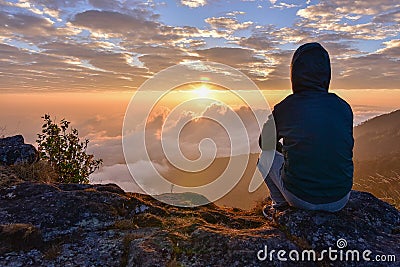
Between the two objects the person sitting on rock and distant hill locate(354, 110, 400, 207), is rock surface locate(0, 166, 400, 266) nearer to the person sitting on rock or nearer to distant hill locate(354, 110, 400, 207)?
the person sitting on rock

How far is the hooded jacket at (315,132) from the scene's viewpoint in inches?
190

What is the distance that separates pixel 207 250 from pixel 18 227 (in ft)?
9.49

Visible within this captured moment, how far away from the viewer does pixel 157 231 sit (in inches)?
210

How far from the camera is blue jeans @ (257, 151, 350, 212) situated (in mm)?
5371

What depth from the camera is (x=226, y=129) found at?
6422 mm

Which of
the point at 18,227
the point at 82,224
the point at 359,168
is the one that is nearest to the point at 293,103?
the point at 82,224

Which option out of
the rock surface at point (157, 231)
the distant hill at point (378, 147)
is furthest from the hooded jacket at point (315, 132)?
the distant hill at point (378, 147)

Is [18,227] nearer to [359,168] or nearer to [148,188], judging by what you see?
→ [148,188]

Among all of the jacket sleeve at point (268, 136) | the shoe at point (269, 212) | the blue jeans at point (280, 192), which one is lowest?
the shoe at point (269, 212)

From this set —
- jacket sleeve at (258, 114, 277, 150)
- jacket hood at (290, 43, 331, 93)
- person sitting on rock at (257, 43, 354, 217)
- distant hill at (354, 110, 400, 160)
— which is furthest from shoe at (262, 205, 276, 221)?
distant hill at (354, 110, 400, 160)

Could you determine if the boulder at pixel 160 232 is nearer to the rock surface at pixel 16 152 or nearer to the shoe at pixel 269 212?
the shoe at pixel 269 212

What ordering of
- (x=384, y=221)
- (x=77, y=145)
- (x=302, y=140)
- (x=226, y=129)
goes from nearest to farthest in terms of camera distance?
(x=302, y=140) < (x=384, y=221) < (x=226, y=129) < (x=77, y=145)

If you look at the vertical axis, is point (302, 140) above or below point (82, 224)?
above

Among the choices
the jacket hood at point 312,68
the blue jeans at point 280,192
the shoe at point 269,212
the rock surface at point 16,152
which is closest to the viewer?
the jacket hood at point 312,68
